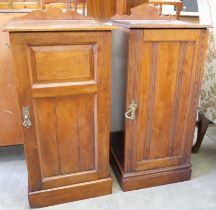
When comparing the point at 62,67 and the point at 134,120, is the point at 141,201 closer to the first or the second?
the point at 134,120

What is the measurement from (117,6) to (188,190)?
3.96 feet

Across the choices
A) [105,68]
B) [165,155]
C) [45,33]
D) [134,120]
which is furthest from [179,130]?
[45,33]

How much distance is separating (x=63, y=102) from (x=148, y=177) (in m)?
0.65

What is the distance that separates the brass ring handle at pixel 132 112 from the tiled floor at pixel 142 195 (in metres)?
0.45

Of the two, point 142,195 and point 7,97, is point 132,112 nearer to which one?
point 142,195

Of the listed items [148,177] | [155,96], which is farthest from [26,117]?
[148,177]

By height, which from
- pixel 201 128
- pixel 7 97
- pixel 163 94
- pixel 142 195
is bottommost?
pixel 142 195

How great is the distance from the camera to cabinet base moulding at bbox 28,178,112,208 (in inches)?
49.2

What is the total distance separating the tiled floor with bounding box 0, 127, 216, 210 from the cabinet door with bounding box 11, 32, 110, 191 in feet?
0.45

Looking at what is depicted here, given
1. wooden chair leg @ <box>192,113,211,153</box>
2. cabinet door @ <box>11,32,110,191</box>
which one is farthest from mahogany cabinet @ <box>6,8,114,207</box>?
wooden chair leg @ <box>192,113,211,153</box>

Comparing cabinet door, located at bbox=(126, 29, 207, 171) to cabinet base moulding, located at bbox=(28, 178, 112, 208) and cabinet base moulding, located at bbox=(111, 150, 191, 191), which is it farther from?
cabinet base moulding, located at bbox=(28, 178, 112, 208)

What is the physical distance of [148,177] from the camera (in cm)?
139

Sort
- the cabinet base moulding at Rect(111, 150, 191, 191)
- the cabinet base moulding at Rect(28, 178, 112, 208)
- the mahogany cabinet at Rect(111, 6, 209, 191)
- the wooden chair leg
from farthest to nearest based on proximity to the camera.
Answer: the wooden chair leg < the cabinet base moulding at Rect(111, 150, 191, 191) < the cabinet base moulding at Rect(28, 178, 112, 208) < the mahogany cabinet at Rect(111, 6, 209, 191)

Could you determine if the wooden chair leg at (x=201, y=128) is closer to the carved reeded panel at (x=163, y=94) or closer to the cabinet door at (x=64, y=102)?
the carved reeded panel at (x=163, y=94)
